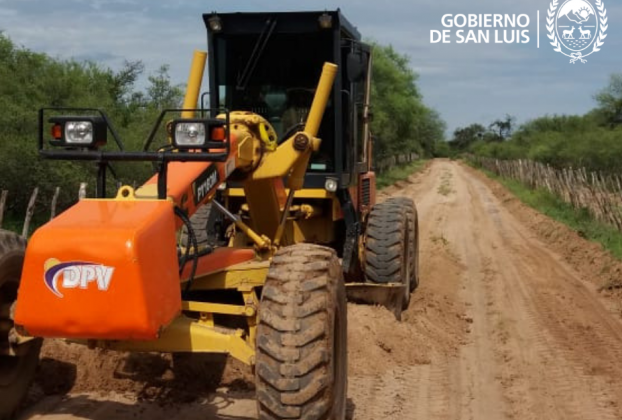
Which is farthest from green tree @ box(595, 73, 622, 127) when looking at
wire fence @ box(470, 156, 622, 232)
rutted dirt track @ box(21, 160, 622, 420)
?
rutted dirt track @ box(21, 160, 622, 420)

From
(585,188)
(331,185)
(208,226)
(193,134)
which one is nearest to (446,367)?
(331,185)

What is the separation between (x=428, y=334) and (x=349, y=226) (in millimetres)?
1365

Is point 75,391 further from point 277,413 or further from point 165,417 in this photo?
point 277,413

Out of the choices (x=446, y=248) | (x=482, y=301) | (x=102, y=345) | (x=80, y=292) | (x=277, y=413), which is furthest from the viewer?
(x=446, y=248)

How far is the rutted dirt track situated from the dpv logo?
149 centimetres

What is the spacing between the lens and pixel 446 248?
14391 millimetres

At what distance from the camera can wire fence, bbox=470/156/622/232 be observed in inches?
675

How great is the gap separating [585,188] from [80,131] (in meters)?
18.2

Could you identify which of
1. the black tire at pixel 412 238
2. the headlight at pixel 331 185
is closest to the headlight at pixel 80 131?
the headlight at pixel 331 185

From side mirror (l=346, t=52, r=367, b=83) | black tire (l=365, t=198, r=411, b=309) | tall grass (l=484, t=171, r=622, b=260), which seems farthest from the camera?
tall grass (l=484, t=171, r=622, b=260)

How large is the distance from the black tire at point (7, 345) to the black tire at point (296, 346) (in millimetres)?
1603

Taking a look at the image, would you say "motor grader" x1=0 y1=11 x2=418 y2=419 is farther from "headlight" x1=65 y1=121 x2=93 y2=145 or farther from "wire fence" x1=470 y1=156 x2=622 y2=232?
"wire fence" x1=470 y1=156 x2=622 y2=232

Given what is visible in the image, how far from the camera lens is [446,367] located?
21.8 feet

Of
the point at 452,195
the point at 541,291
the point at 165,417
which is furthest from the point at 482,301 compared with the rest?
the point at 452,195
